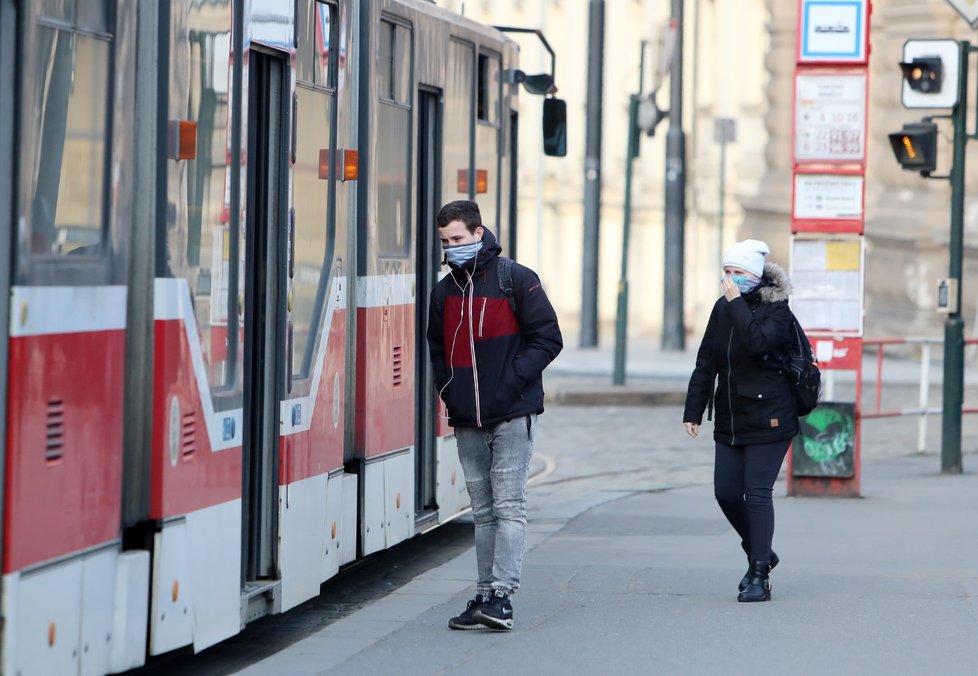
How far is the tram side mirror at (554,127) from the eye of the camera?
45.2 ft

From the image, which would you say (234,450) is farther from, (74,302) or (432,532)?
A: (432,532)

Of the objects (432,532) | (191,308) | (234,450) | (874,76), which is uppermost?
(874,76)

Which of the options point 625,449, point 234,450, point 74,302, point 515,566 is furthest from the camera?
point 625,449

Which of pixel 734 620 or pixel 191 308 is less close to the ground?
pixel 191 308

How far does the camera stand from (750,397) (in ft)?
29.3

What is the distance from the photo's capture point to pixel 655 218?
132 ft

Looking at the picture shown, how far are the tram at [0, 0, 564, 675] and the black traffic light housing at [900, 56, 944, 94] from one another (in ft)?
18.0

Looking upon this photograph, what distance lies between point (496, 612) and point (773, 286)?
2047 millimetres

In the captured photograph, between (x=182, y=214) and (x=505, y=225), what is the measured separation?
19.6 feet

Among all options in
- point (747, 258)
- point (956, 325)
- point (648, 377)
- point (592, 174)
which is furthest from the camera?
point (592, 174)

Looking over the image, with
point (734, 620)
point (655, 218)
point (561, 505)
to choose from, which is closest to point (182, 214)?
point (734, 620)

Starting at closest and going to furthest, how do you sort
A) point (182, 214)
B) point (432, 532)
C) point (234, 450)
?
1. point (182, 214)
2. point (234, 450)
3. point (432, 532)

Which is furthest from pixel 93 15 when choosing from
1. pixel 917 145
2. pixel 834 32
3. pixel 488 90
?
pixel 917 145

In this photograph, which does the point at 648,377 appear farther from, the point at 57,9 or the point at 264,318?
the point at 57,9
